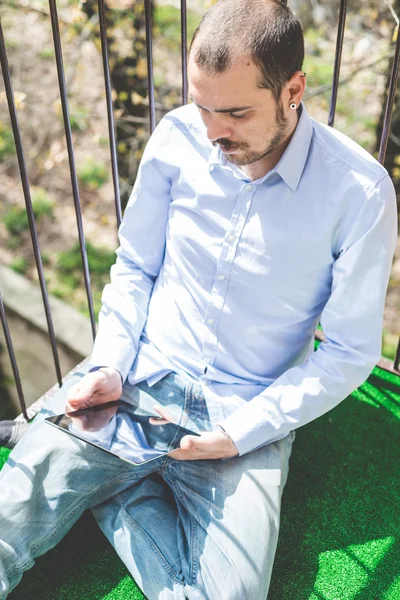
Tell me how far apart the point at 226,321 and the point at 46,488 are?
0.69m

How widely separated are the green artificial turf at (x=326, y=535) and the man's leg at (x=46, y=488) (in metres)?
0.13

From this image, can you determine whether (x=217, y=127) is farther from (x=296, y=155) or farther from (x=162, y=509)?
(x=162, y=509)

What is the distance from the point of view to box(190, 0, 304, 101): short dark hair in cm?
138

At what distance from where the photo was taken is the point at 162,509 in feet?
5.66

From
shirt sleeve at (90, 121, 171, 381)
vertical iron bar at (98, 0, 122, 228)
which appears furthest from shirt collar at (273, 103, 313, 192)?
vertical iron bar at (98, 0, 122, 228)

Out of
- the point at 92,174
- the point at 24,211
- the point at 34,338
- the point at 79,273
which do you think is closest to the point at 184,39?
the point at 34,338

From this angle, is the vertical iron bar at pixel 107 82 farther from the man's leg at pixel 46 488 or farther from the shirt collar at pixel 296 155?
the man's leg at pixel 46 488

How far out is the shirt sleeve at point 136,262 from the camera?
72.2 inches

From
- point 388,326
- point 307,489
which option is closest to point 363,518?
point 307,489

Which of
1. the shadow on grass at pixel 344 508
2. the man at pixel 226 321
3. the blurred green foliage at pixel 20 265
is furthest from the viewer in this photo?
the blurred green foliage at pixel 20 265

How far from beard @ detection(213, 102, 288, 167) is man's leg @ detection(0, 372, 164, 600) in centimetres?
89

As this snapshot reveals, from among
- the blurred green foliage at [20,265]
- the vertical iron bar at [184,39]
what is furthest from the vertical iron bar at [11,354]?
the blurred green foliage at [20,265]

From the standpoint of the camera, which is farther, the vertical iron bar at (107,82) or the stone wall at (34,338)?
the stone wall at (34,338)

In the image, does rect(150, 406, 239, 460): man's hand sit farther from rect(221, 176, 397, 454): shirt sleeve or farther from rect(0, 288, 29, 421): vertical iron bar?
rect(0, 288, 29, 421): vertical iron bar
